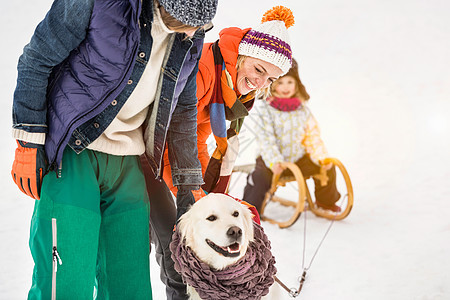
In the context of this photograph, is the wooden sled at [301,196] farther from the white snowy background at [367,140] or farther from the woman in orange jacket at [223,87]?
the woman in orange jacket at [223,87]

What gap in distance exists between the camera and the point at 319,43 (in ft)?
14.9

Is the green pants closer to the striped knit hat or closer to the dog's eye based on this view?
the dog's eye

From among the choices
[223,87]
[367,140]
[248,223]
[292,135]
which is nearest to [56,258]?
[248,223]

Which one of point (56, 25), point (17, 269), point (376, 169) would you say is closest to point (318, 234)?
point (376, 169)

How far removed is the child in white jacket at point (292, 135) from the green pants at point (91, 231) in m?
1.60

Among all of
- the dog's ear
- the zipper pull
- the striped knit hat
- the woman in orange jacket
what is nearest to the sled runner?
the woman in orange jacket

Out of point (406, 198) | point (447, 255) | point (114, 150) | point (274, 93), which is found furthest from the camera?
point (406, 198)

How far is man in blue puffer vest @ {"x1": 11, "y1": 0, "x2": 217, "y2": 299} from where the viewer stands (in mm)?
948

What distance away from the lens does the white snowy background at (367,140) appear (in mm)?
2104

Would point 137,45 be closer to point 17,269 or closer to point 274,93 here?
point 17,269

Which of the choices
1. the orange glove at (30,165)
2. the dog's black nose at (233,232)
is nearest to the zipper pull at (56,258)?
the orange glove at (30,165)

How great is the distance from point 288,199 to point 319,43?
82.9 inches

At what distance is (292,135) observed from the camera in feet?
9.27

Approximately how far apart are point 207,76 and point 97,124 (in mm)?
485
